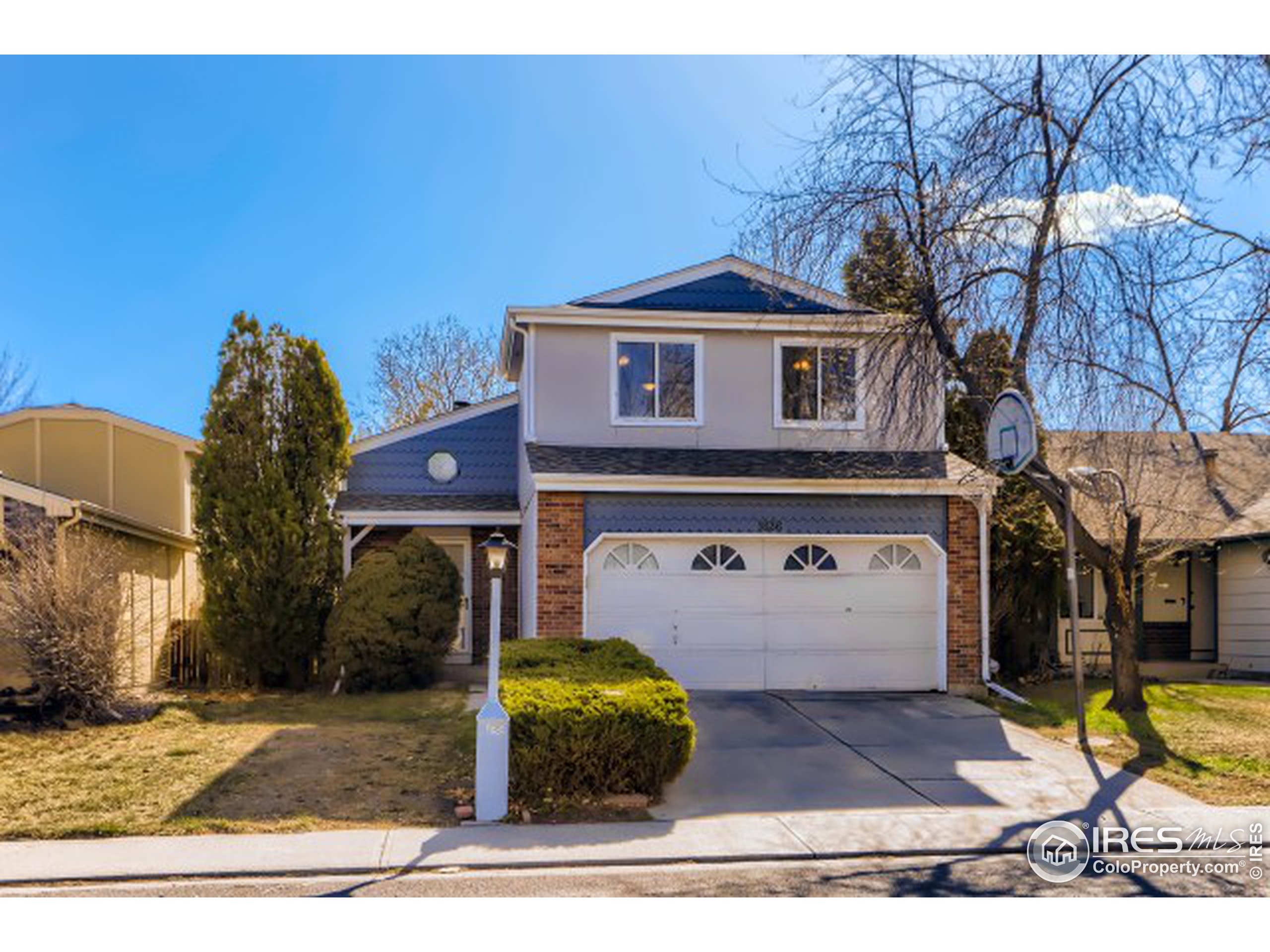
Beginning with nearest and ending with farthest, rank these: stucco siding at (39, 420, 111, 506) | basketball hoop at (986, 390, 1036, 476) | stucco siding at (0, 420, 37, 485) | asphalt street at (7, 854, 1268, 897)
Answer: asphalt street at (7, 854, 1268, 897), basketball hoop at (986, 390, 1036, 476), stucco siding at (0, 420, 37, 485), stucco siding at (39, 420, 111, 506)

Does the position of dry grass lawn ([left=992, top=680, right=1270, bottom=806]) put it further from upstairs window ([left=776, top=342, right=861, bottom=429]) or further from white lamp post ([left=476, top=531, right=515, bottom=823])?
white lamp post ([left=476, top=531, right=515, bottom=823])

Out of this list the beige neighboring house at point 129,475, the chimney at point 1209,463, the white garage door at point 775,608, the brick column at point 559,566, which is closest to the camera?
the brick column at point 559,566

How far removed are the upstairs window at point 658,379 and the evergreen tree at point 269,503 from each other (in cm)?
440

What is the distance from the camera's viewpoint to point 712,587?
14.5m

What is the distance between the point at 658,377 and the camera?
1573cm

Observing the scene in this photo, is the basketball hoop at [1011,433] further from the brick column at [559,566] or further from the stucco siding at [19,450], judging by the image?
the stucco siding at [19,450]

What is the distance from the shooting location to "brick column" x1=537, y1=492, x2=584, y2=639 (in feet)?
45.8

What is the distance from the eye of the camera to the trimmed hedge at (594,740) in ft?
29.5

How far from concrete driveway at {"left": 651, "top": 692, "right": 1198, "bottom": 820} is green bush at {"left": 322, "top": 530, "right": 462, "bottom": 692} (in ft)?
12.9

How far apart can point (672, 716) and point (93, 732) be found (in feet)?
22.1

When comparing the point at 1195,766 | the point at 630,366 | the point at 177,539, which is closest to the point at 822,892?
the point at 1195,766

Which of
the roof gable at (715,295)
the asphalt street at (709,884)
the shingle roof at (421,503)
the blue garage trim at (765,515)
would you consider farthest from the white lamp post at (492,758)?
the shingle roof at (421,503)

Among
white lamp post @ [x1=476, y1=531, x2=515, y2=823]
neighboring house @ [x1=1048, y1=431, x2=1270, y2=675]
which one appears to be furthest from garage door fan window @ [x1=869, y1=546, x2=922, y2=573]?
white lamp post @ [x1=476, y1=531, x2=515, y2=823]

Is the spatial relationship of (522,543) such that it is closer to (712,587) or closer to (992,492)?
(712,587)
